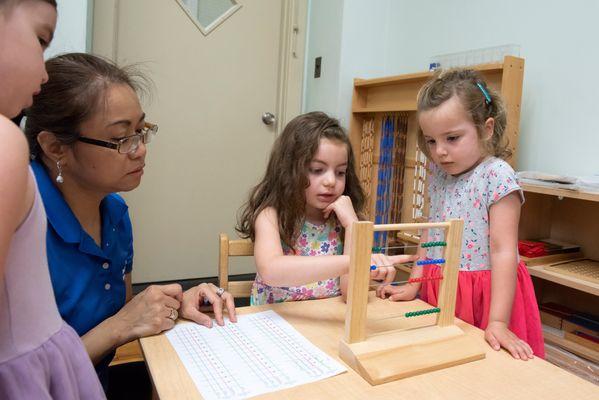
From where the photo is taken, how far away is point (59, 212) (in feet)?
3.06

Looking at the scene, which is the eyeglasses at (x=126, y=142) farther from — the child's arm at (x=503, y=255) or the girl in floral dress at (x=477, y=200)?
the child's arm at (x=503, y=255)

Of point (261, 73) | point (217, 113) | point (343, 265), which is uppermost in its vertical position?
point (261, 73)

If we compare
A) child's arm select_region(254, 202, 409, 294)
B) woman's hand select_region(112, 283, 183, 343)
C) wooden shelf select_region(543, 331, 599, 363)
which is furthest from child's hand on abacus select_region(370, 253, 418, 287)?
wooden shelf select_region(543, 331, 599, 363)

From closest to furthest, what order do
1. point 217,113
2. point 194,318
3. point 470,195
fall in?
1. point 194,318
2. point 470,195
3. point 217,113

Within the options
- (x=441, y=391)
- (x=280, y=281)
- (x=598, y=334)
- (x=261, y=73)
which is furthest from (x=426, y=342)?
(x=261, y=73)

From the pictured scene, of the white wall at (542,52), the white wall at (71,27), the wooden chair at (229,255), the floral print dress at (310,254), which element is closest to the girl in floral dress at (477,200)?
the floral print dress at (310,254)

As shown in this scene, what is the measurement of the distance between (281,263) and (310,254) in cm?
30

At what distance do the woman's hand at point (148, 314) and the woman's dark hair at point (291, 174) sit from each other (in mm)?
369

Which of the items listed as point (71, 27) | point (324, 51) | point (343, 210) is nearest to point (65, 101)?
point (343, 210)

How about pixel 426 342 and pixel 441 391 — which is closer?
pixel 441 391

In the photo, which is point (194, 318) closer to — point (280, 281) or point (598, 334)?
point (280, 281)

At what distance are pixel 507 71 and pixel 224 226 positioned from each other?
1890mm

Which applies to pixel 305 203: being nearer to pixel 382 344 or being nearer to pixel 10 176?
pixel 382 344

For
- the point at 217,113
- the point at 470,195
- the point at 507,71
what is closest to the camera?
the point at 470,195
